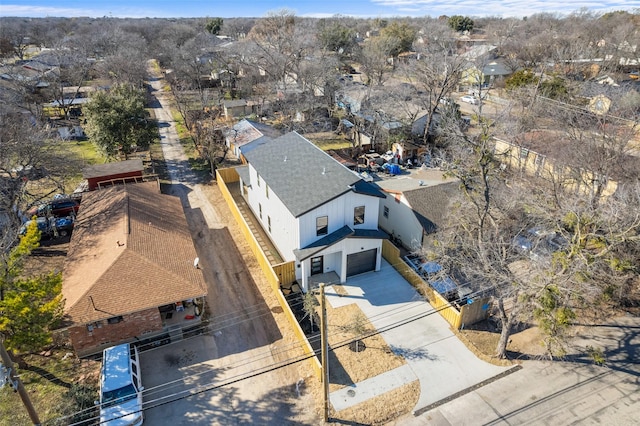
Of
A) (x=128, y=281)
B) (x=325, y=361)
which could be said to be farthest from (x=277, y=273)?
(x=325, y=361)

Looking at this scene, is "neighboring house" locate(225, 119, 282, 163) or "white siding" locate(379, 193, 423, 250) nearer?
"white siding" locate(379, 193, 423, 250)

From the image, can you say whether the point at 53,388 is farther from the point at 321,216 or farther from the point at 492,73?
the point at 492,73

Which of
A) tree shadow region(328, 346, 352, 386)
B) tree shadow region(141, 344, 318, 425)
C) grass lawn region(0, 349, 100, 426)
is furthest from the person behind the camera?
tree shadow region(328, 346, 352, 386)

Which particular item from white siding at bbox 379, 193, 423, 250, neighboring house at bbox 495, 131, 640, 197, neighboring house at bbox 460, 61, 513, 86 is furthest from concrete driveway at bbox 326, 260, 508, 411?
neighboring house at bbox 460, 61, 513, 86

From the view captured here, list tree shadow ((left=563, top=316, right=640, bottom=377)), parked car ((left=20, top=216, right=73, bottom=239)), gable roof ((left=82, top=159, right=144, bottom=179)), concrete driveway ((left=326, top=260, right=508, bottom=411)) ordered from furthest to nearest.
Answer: gable roof ((left=82, top=159, right=144, bottom=179)), parked car ((left=20, top=216, right=73, bottom=239)), tree shadow ((left=563, top=316, right=640, bottom=377)), concrete driveway ((left=326, top=260, right=508, bottom=411))

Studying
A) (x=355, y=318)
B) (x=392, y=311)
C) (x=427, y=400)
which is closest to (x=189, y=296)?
(x=355, y=318)

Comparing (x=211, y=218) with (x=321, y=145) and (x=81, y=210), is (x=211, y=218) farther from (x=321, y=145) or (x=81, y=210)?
(x=321, y=145)

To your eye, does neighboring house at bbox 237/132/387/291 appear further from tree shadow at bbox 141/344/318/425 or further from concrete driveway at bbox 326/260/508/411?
tree shadow at bbox 141/344/318/425
